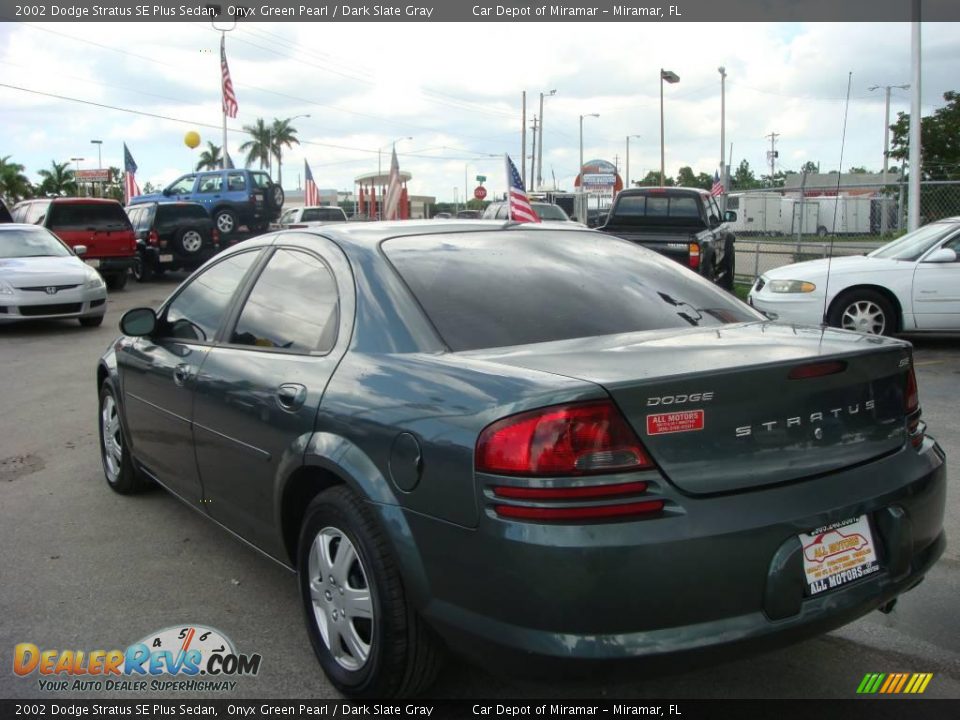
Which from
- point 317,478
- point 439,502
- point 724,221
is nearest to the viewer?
point 439,502

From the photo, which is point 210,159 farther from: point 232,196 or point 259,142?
point 232,196

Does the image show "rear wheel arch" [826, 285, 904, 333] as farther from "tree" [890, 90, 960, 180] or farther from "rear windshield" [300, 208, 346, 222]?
"tree" [890, 90, 960, 180]

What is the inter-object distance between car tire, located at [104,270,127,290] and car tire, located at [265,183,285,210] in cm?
798

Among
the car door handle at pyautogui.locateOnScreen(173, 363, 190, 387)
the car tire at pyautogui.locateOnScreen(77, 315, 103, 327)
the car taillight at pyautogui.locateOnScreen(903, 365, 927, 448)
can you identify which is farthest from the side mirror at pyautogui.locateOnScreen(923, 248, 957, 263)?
the car tire at pyautogui.locateOnScreen(77, 315, 103, 327)

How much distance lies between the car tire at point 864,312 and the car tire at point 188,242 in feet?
50.4

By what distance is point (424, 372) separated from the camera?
282 cm

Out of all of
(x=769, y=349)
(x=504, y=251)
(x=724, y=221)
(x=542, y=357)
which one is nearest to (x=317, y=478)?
(x=542, y=357)

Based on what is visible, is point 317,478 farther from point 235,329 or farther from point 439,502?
point 235,329

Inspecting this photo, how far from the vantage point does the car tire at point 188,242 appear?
69.1ft

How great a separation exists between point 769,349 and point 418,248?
140 centimetres

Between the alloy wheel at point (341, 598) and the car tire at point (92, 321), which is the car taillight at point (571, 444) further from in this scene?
the car tire at point (92, 321)

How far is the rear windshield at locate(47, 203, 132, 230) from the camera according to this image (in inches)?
742

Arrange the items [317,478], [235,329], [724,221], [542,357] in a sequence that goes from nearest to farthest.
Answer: [542,357] < [317,478] < [235,329] < [724,221]

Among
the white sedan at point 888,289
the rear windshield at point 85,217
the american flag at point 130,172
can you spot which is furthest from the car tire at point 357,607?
the american flag at point 130,172
